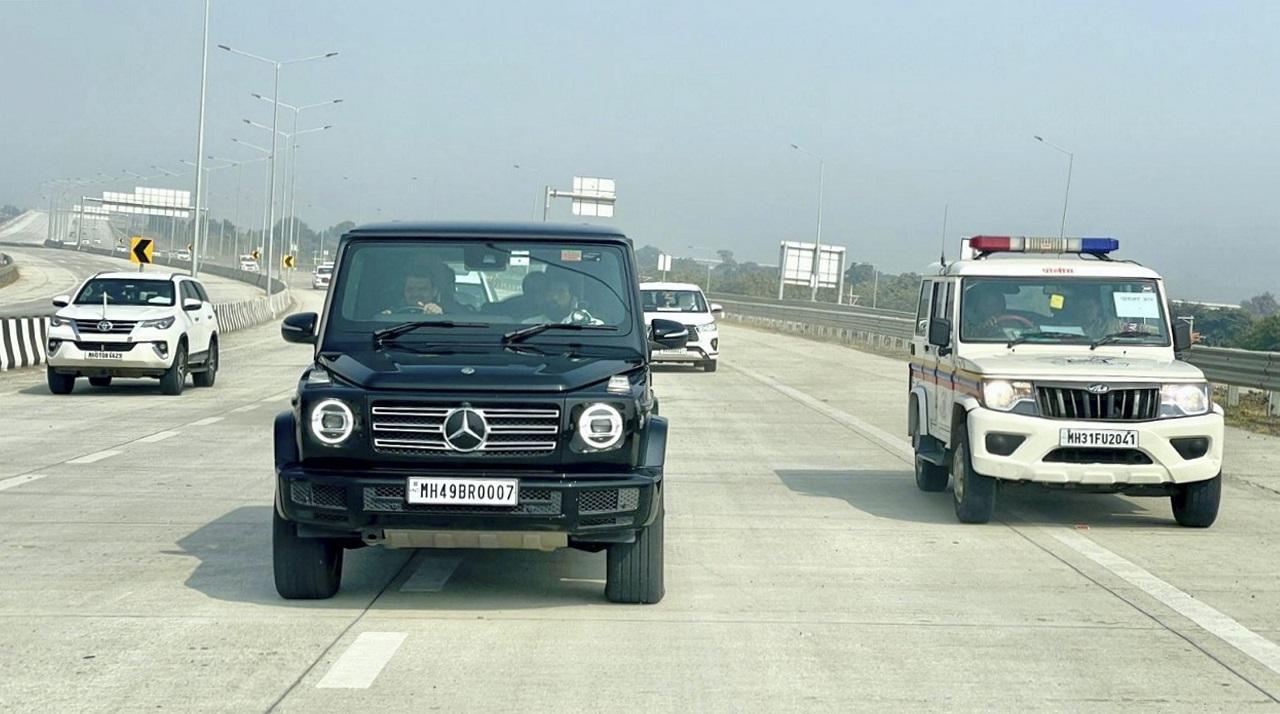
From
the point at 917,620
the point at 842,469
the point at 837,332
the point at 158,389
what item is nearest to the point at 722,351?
the point at 837,332

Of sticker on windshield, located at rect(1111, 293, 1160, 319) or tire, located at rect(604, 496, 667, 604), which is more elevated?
sticker on windshield, located at rect(1111, 293, 1160, 319)

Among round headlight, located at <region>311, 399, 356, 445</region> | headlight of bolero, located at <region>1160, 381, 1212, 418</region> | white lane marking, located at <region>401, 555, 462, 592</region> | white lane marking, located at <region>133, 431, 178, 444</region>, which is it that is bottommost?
white lane marking, located at <region>133, 431, 178, 444</region>

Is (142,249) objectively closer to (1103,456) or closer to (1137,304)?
(1137,304)

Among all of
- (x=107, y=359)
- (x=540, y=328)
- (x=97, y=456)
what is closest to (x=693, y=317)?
(x=107, y=359)

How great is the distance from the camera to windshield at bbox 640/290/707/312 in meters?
33.2

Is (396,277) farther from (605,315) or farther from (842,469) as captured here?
(842,469)

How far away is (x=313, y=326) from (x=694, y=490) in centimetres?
499

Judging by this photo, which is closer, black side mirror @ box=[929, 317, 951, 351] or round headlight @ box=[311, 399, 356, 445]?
round headlight @ box=[311, 399, 356, 445]

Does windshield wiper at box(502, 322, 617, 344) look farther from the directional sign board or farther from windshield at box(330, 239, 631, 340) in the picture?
the directional sign board

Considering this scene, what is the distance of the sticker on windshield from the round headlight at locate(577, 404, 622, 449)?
19.2 ft

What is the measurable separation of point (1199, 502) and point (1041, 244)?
2.65 metres

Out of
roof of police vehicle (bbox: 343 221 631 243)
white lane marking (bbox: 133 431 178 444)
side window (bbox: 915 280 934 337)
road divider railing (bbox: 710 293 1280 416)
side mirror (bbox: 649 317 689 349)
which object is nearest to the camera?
roof of police vehicle (bbox: 343 221 631 243)

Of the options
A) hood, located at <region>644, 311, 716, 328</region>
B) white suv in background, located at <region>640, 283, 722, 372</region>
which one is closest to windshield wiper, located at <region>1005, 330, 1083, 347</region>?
white suv in background, located at <region>640, 283, 722, 372</region>

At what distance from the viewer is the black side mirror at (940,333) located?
466 inches
